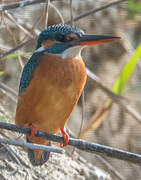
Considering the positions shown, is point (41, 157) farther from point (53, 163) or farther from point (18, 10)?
point (18, 10)

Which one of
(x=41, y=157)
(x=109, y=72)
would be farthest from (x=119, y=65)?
(x=41, y=157)

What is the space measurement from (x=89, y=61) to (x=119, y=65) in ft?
1.56

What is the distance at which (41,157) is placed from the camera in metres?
2.85

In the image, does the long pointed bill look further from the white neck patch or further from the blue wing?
the blue wing

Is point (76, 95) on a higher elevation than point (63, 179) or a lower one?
higher

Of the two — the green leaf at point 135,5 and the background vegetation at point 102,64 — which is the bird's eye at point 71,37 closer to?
the background vegetation at point 102,64

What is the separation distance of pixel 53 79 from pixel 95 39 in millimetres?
349

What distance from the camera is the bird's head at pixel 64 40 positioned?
8.32 ft

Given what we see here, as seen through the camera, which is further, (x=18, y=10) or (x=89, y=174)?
(x=18, y=10)

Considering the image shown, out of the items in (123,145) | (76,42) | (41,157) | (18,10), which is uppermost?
(76,42)

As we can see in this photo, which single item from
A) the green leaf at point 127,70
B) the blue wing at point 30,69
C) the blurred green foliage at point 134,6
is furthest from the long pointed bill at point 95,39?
the blurred green foliage at point 134,6

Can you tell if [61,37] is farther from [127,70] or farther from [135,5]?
[135,5]

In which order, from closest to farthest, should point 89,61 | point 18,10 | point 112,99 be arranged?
point 112,99 < point 18,10 < point 89,61

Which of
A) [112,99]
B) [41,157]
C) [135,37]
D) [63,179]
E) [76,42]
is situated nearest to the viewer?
[76,42]
